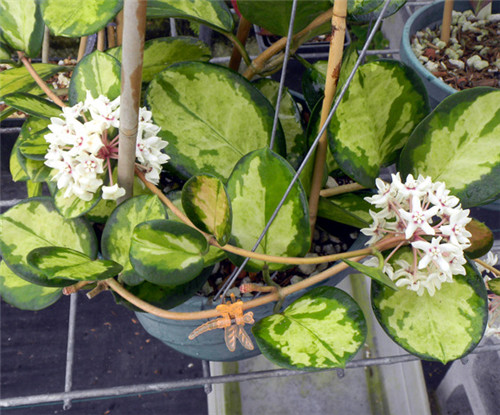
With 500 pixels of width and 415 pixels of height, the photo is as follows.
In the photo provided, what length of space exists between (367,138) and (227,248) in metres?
0.18

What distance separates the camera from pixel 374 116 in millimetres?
476

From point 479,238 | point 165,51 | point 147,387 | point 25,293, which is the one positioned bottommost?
point 147,387

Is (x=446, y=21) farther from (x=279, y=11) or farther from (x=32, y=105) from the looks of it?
(x=32, y=105)

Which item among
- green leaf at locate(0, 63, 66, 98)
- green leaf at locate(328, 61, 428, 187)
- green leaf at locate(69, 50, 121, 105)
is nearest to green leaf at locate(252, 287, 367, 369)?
green leaf at locate(328, 61, 428, 187)

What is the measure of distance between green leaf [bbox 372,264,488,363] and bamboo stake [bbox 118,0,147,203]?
245 millimetres

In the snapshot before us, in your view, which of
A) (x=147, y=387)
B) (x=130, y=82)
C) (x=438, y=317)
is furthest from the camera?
(x=147, y=387)

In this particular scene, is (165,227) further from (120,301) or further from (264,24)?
(264,24)

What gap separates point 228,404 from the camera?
2.83 feet

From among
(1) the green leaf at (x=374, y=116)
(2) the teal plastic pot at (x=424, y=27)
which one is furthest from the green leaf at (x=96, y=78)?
(2) the teal plastic pot at (x=424, y=27)

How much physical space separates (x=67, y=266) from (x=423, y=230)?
284mm

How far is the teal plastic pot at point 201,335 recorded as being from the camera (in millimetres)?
482

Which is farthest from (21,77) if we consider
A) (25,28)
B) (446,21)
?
(446,21)

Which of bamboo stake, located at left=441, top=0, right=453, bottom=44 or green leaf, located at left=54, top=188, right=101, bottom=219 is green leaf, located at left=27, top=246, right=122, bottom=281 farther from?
bamboo stake, located at left=441, top=0, right=453, bottom=44

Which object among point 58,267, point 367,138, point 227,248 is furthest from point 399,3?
point 58,267
